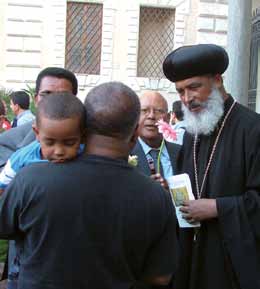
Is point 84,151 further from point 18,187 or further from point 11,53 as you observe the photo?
point 11,53

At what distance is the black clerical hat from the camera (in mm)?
2980

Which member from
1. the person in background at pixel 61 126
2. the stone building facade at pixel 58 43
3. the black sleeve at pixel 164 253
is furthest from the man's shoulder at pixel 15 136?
the stone building facade at pixel 58 43

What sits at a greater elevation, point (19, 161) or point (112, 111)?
point (112, 111)

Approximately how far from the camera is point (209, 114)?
2.96 m

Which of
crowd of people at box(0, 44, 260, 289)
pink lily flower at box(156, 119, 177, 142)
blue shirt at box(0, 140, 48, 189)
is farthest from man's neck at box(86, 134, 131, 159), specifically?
pink lily flower at box(156, 119, 177, 142)

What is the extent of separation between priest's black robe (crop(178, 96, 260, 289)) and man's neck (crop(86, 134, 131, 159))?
965mm

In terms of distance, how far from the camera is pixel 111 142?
2053 millimetres

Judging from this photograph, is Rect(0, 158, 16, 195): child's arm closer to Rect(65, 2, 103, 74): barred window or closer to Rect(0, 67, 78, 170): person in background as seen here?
Rect(0, 67, 78, 170): person in background

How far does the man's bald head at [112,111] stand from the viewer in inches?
79.4

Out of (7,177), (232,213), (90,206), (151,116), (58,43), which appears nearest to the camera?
(90,206)

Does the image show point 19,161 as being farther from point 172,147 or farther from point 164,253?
point 172,147

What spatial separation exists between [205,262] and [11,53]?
10871mm

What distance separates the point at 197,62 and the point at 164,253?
3.96 ft

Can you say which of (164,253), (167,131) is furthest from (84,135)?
(167,131)
